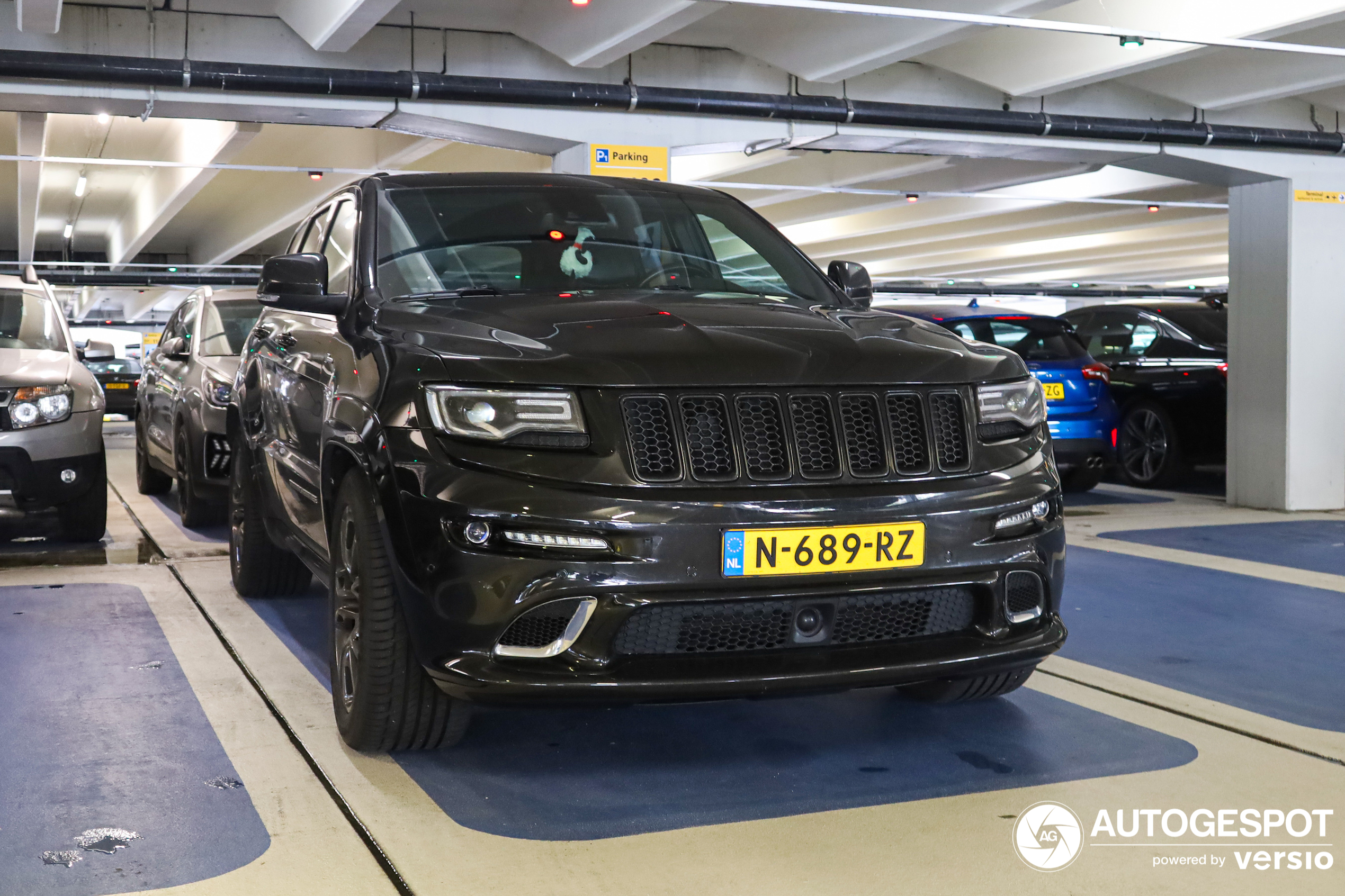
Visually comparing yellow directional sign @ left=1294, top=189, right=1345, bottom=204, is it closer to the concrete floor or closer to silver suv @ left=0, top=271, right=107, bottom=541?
the concrete floor

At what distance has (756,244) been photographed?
4.18 metres

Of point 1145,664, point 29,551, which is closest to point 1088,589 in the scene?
point 1145,664

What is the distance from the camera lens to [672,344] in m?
2.96

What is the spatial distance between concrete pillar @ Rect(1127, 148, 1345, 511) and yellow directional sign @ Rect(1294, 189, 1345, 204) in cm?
1

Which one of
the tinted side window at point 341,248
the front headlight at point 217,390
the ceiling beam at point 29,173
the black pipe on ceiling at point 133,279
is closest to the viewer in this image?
the tinted side window at point 341,248

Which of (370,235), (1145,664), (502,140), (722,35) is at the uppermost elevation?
(722,35)

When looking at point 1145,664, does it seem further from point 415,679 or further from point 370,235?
point 370,235

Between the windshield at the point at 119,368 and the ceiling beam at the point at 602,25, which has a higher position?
the ceiling beam at the point at 602,25

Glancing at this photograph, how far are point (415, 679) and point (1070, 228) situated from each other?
747 inches

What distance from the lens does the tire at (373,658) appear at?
119 inches

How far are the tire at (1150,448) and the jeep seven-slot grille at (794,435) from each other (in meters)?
7.83

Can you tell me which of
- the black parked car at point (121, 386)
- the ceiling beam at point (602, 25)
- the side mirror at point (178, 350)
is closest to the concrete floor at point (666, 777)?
the side mirror at point (178, 350)

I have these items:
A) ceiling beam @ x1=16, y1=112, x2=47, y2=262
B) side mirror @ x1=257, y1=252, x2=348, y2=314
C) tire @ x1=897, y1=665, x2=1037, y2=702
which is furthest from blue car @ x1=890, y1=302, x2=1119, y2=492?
ceiling beam @ x1=16, y1=112, x2=47, y2=262

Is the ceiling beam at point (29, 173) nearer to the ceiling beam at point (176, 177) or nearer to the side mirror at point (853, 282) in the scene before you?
the ceiling beam at point (176, 177)
